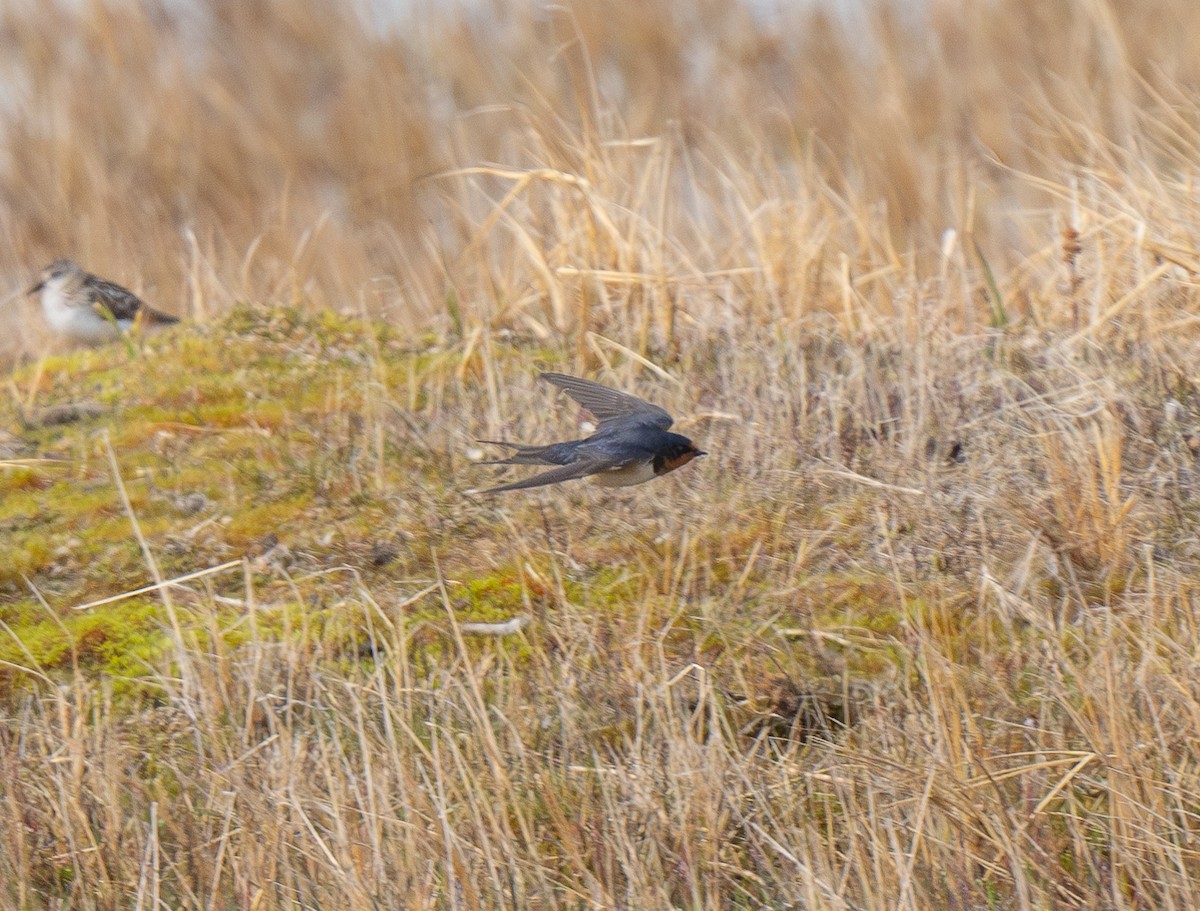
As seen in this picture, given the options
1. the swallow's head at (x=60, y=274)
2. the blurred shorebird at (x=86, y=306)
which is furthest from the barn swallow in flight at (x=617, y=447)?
the swallow's head at (x=60, y=274)

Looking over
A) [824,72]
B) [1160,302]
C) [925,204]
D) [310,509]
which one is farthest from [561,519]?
[824,72]

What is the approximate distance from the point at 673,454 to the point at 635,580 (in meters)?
0.38

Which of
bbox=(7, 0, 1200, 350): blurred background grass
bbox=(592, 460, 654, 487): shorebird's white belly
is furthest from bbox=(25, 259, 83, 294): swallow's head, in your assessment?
bbox=(592, 460, 654, 487): shorebird's white belly

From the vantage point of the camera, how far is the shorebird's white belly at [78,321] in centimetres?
672

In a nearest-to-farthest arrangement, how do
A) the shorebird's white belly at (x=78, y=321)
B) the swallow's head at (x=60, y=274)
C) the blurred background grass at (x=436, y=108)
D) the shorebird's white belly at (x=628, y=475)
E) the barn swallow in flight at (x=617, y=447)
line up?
the barn swallow in flight at (x=617, y=447)
the shorebird's white belly at (x=628, y=475)
the shorebird's white belly at (x=78, y=321)
the swallow's head at (x=60, y=274)
the blurred background grass at (x=436, y=108)

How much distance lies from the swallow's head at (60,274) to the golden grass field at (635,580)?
329 mm

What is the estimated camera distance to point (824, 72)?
10.1 meters

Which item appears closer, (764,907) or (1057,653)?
(764,907)

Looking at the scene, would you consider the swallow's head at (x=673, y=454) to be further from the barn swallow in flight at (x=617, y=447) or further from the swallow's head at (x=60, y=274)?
the swallow's head at (x=60, y=274)

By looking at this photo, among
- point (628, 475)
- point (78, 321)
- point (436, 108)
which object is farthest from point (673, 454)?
point (436, 108)

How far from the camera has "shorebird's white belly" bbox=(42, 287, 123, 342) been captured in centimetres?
672

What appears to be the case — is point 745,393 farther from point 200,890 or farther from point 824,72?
point 824,72

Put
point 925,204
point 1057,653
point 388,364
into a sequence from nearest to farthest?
point 1057,653 → point 388,364 → point 925,204

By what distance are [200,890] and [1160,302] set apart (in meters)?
4.04
